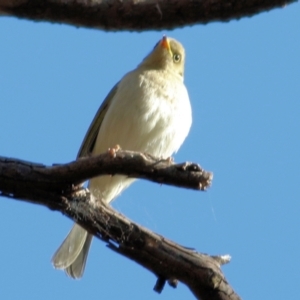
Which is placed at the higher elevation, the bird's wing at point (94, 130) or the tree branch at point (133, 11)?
the bird's wing at point (94, 130)

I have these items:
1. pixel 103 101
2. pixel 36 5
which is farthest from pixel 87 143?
pixel 36 5

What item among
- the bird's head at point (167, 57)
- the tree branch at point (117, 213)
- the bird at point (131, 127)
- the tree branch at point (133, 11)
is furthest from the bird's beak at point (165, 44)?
the tree branch at point (117, 213)

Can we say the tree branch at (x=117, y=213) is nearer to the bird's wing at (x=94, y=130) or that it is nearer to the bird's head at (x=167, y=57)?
the bird's wing at (x=94, y=130)

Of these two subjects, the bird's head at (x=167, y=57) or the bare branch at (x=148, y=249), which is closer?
the bare branch at (x=148, y=249)

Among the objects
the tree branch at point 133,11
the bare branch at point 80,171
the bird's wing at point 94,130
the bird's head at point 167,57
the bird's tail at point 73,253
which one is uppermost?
the bird's head at point 167,57

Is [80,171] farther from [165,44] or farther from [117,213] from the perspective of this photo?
[165,44]

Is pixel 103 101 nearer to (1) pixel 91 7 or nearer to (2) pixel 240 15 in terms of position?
(1) pixel 91 7

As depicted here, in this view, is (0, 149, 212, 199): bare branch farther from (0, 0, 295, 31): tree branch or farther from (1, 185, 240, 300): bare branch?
(0, 0, 295, 31): tree branch
